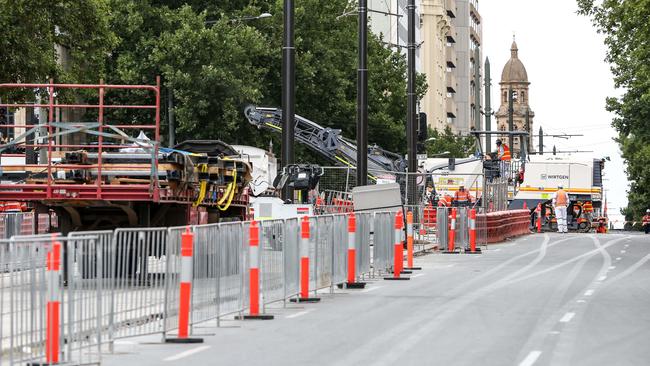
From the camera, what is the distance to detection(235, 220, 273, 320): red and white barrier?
18172 millimetres

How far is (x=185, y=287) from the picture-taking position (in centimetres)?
1575

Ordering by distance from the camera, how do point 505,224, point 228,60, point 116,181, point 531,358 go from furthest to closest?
point 228,60 → point 505,224 → point 116,181 → point 531,358

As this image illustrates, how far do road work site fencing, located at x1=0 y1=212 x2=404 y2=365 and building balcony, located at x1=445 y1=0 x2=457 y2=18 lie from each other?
133817 millimetres

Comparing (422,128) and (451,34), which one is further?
(451,34)

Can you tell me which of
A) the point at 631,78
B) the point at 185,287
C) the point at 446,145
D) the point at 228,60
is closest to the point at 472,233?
the point at 228,60

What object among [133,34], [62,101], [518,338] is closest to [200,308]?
[518,338]

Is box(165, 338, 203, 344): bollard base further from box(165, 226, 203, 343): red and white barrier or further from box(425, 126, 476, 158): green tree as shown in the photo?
box(425, 126, 476, 158): green tree

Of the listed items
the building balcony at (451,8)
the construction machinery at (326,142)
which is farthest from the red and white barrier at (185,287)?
the building balcony at (451,8)

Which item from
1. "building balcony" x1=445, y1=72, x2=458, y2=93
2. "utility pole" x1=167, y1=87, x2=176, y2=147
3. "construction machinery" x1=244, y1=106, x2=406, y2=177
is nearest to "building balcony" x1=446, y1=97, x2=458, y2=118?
"building balcony" x1=445, y1=72, x2=458, y2=93

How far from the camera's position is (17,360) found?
502 inches

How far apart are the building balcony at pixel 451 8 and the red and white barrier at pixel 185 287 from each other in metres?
140

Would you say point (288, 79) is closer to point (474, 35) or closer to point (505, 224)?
point (505, 224)

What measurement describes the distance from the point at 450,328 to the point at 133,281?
3915mm

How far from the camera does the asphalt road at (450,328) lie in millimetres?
14320
